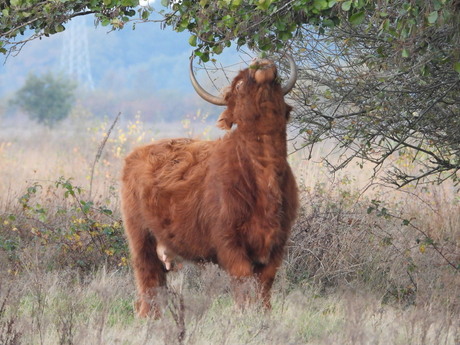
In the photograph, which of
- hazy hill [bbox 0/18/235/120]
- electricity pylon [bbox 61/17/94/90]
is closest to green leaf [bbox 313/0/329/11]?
hazy hill [bbox 0/18/235/120]

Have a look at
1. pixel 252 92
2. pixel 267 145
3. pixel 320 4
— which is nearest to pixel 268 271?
pixel 267 145

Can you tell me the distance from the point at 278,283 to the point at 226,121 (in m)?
1.94

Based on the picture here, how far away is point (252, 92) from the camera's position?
20.9 feet

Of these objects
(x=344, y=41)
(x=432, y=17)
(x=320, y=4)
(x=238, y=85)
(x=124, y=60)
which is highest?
(x=124, y=60)

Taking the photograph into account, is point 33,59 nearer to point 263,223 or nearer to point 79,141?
point 79,141

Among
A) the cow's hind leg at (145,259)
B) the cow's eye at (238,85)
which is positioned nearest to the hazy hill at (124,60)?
the cow's hind leg at (145,259)

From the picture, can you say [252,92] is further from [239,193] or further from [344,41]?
[344,41]

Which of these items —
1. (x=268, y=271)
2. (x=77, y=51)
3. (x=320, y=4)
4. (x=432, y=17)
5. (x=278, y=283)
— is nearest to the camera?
(x=432, y=17)

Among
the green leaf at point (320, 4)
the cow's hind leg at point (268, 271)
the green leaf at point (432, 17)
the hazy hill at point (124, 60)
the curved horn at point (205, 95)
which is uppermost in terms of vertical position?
the hazy hill at point (124, 60)

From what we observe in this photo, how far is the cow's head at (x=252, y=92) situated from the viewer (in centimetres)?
634

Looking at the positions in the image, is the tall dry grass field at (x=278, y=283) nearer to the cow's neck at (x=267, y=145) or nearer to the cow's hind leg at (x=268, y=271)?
the cow's hind leg at (x=268, y=271)

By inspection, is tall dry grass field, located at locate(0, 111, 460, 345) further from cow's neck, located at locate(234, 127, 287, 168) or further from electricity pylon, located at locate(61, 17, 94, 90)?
electricity pylon, located at locate(61, 17, 94, 90)

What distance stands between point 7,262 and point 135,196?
181 centimetres

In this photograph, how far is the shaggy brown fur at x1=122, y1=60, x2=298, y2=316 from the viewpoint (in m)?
6.31
